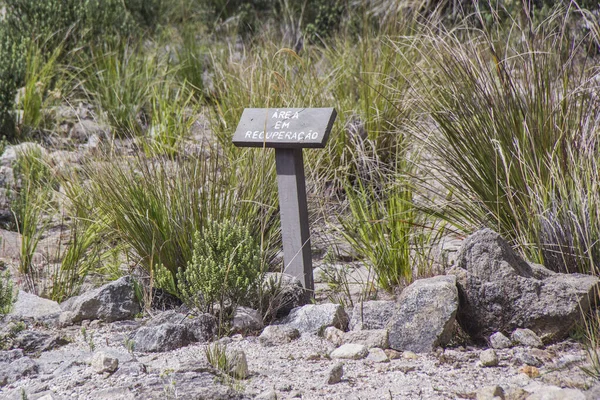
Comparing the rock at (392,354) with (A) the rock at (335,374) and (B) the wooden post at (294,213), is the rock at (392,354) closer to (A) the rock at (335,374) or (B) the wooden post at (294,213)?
(A) the rock at (335,374)

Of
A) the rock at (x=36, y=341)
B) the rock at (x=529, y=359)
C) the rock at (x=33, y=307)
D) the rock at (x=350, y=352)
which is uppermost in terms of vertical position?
the rock at (x=33, y=307)

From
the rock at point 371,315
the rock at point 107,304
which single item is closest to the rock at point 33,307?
the rock at point 107,304

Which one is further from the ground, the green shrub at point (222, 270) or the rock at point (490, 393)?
the green shrub at point (222, 270)

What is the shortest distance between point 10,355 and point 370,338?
1548 millimetres

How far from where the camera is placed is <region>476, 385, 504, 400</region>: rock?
8.21 ft

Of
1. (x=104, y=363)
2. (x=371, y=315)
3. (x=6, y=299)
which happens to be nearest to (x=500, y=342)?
(x=371, y=315)

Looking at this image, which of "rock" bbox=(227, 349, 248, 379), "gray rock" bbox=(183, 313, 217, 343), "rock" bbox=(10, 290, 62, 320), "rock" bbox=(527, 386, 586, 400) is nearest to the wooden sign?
"gray rock" bbox=(183, 313, 217, 343)

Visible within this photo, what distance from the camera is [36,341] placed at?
337cm

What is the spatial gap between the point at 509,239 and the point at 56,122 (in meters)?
5.13

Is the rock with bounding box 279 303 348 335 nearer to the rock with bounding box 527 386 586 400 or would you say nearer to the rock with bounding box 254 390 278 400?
the rock with bounding box 254 390 278 400

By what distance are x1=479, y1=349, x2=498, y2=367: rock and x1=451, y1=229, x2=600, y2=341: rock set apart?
31 cm

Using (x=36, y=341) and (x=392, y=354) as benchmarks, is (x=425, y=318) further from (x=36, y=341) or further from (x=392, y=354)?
(x=36, y=341)

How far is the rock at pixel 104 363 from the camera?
114 inches

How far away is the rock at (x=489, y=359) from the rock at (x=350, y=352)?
46 cm
